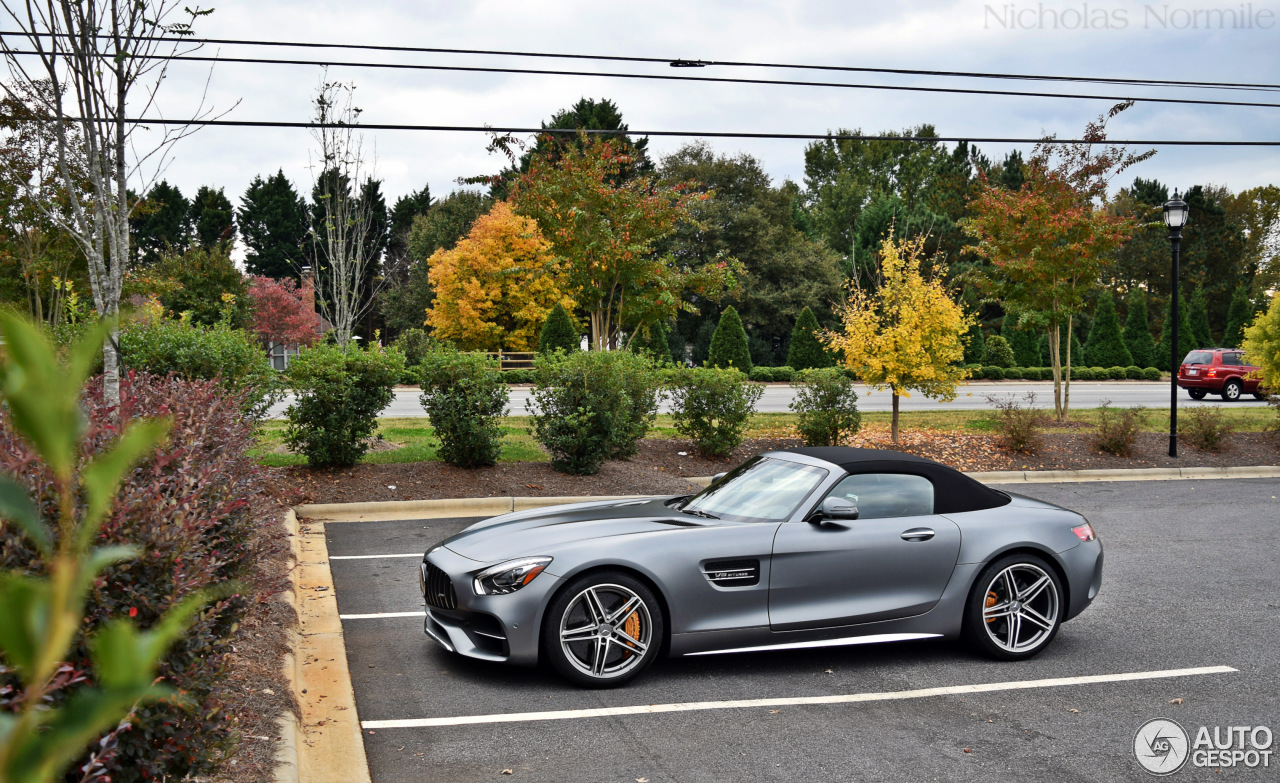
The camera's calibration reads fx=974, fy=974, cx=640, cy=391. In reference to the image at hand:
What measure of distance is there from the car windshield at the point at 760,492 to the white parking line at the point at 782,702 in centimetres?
117

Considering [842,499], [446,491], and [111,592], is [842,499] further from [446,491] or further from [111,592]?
[446,491]

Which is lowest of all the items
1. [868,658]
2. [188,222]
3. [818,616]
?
[868,658]

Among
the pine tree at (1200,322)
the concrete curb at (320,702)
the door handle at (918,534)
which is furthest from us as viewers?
the pine tree at (1200,322)

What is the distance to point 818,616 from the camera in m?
6.10

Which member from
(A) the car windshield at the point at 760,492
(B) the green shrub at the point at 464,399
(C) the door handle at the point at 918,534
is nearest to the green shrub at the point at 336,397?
(B) the green shrub at the point at 464,399

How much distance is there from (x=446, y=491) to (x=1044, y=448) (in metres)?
10.4

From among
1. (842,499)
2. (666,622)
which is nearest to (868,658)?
(842,499)

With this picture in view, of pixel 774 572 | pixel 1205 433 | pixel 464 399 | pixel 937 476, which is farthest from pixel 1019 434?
pixel 774 572

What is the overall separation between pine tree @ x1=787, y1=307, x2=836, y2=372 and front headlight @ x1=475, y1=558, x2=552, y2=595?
34.4m

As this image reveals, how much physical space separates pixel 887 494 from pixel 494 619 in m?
2.72

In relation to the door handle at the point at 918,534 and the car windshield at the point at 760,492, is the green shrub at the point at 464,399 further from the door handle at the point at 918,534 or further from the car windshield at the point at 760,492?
the door handle at the point at 918,534

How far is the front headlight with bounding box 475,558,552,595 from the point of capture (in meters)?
5.69

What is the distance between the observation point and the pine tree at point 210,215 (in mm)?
69312

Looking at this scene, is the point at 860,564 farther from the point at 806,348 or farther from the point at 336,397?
the point at 806,348
